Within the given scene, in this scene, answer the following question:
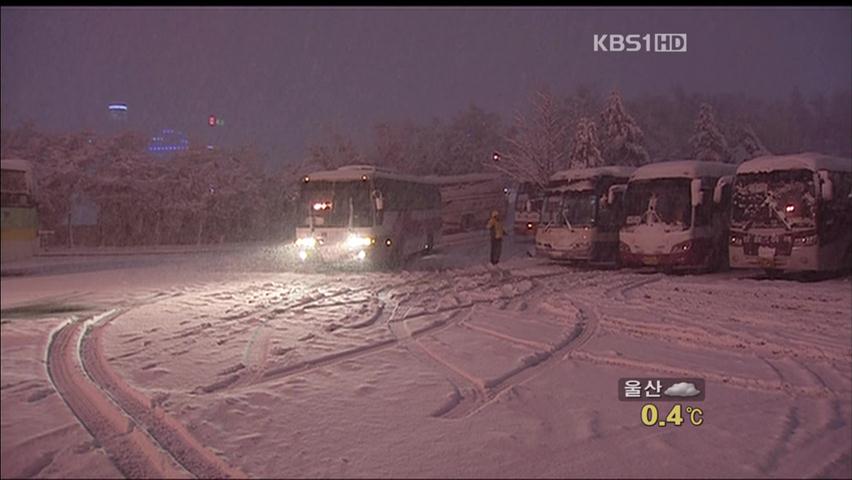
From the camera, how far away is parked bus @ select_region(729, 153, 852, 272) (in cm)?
1278

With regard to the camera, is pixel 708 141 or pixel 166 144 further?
pixel 708 141

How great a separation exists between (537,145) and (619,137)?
373 cm

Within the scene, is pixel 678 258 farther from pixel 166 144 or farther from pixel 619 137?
pixel 166 144

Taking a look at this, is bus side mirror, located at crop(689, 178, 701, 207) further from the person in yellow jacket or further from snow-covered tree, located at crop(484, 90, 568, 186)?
the person in yellow jacket

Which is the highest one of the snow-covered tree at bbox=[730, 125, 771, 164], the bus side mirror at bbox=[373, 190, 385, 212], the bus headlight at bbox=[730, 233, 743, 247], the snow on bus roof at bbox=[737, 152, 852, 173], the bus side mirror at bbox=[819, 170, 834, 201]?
the snow-covered tree at bbox=[730, 125, 771, 164]

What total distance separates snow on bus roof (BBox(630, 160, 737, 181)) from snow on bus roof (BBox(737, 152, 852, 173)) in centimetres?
110

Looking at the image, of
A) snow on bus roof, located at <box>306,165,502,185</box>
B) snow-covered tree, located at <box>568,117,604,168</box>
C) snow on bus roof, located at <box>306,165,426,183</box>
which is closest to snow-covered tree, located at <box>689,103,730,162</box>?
snow-covered tree, located at <box>568,117,604,168</box>

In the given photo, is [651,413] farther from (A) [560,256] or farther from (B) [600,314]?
(A) [560,256]

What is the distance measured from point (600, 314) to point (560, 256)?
8128mm

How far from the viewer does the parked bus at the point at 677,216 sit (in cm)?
1448

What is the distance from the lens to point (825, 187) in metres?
12.7

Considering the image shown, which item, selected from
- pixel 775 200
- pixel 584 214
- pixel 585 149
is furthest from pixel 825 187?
pixel 584 214

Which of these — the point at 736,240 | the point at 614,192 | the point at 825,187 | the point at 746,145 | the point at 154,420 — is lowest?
the point at 154,420
